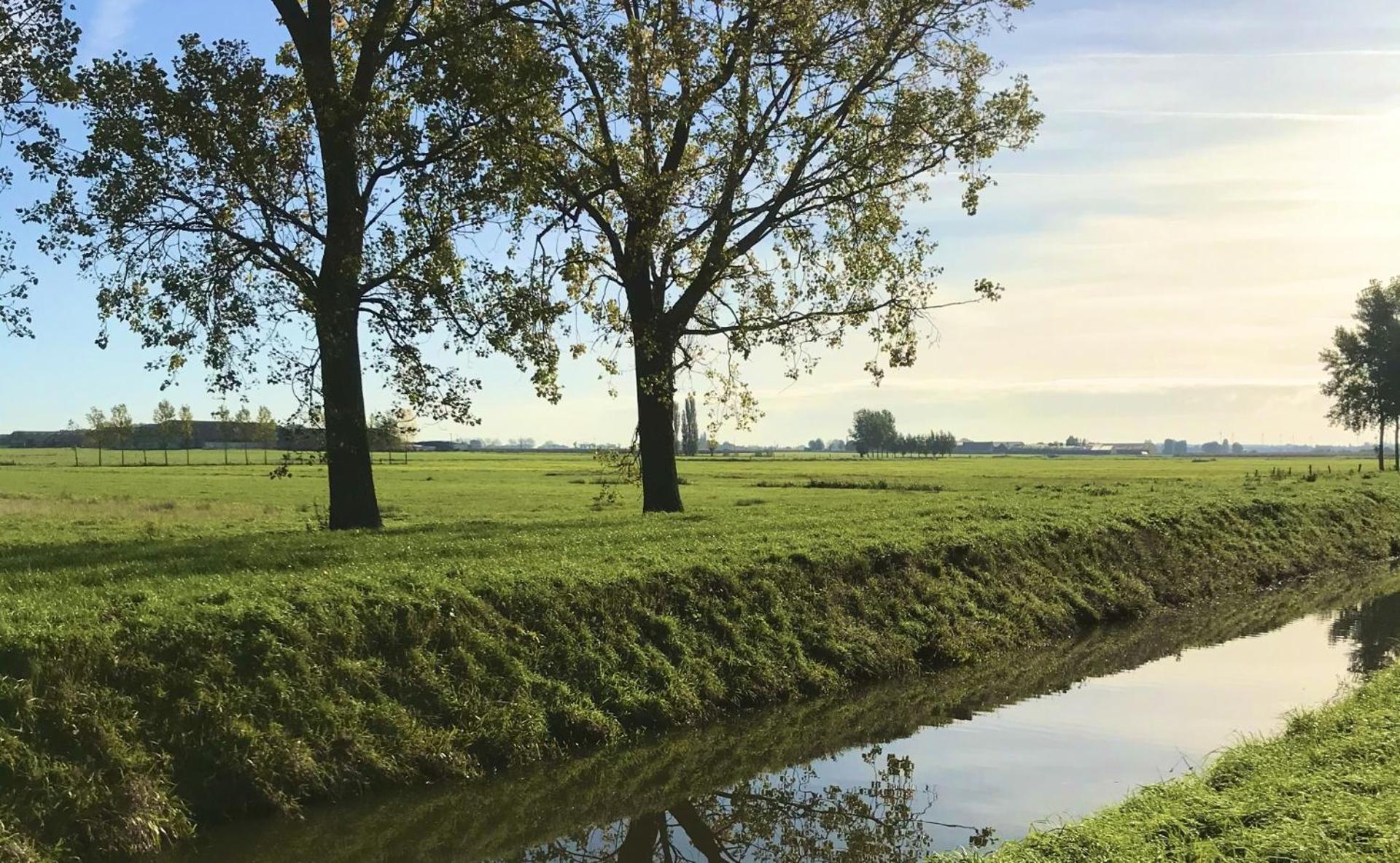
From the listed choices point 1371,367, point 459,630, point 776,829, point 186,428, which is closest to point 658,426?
point 459,630

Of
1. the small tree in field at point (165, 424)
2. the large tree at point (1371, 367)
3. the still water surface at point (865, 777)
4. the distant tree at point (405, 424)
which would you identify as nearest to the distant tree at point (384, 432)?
the distant tree at point (405, 424)

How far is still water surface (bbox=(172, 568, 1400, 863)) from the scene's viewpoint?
944 centimetres

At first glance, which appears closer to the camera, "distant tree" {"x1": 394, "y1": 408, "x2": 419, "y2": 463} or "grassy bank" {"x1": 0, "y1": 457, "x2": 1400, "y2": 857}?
"grassy bank" {"x1": 0, "y1": 457, "x2": 1400, "y2": 857}

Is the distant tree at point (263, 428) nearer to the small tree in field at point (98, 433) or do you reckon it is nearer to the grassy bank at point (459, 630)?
the small tree in field at point (98, 433)

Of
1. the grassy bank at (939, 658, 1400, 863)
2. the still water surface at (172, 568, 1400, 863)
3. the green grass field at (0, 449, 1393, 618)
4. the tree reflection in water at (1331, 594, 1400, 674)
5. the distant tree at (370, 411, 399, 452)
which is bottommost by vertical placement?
the tree reflection in water at (1331, 594, 1400, 674)

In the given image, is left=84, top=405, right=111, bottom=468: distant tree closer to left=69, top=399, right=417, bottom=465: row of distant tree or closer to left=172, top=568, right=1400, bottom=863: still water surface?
left=69, top=399, right=417, bottom=465: row of distant tree

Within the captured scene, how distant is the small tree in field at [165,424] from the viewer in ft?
442

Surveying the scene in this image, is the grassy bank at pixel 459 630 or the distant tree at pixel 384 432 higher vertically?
the distant tree at pixel 384 432

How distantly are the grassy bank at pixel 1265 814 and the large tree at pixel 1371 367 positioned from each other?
83.0 m

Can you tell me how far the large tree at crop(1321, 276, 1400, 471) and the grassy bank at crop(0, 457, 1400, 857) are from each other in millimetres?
64299

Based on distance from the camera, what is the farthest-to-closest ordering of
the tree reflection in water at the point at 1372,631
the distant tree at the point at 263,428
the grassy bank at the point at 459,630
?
the distant tree at the point at 263,428
the tree reflection in water at the point at 1372,631
the grassy bank at the point at 459,630

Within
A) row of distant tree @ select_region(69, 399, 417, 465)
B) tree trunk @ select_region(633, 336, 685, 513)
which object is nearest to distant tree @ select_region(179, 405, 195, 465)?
row of distant tree @ select_region(69, 399, 417, 465)

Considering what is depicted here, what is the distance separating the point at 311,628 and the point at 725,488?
165 feet

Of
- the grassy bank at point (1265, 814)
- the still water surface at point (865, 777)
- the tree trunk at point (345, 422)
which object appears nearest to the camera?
the grassy bank at point (1265, 814)
